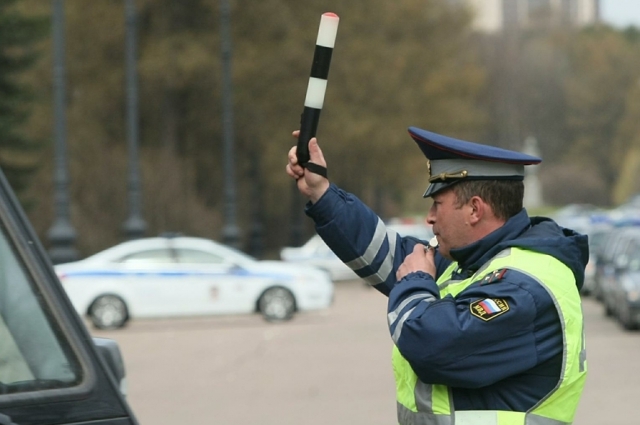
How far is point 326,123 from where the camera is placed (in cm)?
5019

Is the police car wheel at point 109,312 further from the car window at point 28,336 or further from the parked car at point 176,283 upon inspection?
the car window at point 28,336

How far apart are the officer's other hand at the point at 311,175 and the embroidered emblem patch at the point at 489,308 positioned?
27.2 inches

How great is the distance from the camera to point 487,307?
3.53 meters

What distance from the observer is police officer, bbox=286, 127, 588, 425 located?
3527 millimetres

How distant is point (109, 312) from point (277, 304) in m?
2.95

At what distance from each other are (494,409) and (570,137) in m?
129

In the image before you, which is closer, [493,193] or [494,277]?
[494,277]

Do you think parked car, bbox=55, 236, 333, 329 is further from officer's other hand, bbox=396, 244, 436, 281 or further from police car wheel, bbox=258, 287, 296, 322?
officer's other hand, bbox=396, 244, 436, 281

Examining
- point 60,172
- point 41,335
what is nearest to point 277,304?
point 60,172

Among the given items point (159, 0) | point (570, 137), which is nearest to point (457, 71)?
point (159, 0)

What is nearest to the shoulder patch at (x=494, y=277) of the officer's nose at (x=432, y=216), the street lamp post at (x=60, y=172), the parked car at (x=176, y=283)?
the officer's nose at (x=432, y=216)

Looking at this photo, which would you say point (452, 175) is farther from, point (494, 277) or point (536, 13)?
point (536, 13)

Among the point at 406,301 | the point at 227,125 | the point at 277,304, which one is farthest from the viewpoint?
the point at 227,125

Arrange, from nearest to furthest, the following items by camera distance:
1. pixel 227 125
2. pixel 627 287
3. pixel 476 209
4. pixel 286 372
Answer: pixel 476 209 < pixel 286 372 < pixel 627 287 < pixel 227 125
